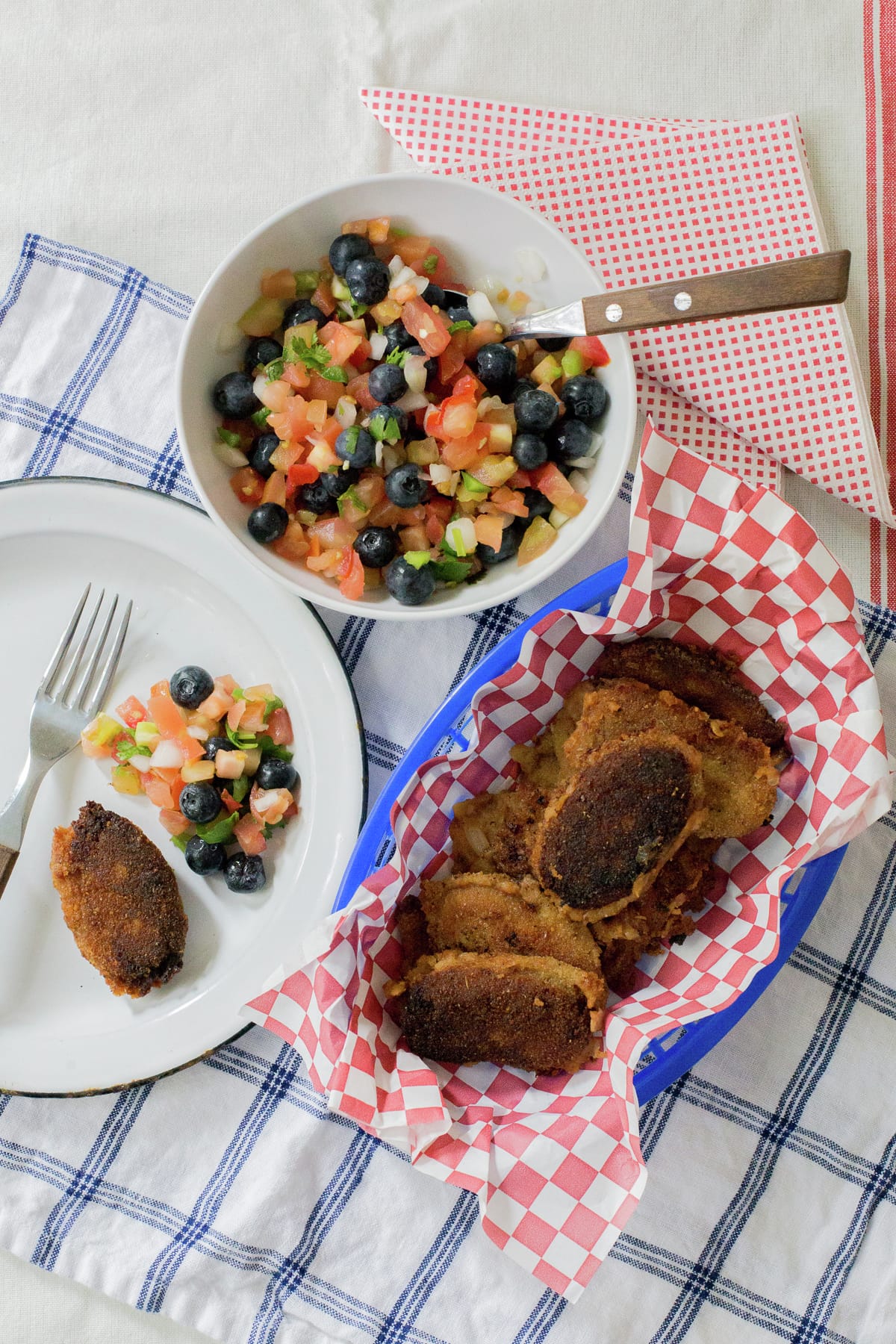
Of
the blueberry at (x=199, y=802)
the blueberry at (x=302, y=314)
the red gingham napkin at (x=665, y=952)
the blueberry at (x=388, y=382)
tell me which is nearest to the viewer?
the red gingham napkin at (x=665, y=952)

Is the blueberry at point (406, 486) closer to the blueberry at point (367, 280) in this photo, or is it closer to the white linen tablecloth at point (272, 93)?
the blueberry at point (367, 280)

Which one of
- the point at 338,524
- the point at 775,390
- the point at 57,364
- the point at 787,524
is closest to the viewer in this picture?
the point at 787,524

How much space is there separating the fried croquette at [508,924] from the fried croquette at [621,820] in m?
0.09

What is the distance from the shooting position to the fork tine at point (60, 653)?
Result: 260 cm

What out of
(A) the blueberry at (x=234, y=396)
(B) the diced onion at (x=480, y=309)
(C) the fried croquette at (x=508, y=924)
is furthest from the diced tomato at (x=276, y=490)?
(C) the fried croquette at (x=508, y=924)

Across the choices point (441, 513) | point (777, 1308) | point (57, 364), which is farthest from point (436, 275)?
point (777, 1308)

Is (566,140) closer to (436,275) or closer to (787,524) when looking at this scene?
(436,275)

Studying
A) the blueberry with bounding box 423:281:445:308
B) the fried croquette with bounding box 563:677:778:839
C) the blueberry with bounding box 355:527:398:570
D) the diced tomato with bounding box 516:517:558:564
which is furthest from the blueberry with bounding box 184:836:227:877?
the blueberry with bounding box 423:281:445:308

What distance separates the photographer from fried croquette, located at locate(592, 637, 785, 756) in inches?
92.6

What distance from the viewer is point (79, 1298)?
277 centimetres

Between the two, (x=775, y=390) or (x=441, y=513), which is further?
(x=775, y=390)

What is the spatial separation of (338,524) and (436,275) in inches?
25.2

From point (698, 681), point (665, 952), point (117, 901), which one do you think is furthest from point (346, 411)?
point (665, 952)

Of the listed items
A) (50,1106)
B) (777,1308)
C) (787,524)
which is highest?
(787,524)
